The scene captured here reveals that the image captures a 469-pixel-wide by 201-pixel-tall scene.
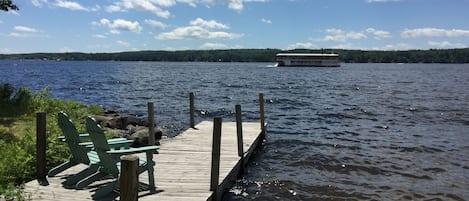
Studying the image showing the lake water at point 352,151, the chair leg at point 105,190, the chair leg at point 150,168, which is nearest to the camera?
the chair leg at point 105,190

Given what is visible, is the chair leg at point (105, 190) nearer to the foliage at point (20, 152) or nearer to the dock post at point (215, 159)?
the foliage at point (20, 152)

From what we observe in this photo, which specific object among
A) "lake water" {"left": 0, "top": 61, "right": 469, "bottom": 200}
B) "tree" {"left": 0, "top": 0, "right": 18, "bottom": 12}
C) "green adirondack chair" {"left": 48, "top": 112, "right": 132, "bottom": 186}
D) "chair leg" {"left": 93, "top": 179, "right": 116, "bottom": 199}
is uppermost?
"tree" {"left": 0, "top": 0, "right": 18, "bottom": 12}

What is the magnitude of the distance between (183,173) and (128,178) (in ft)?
15.7

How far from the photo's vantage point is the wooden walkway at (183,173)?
7387 millimetres

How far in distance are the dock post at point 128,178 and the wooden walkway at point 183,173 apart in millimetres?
2788

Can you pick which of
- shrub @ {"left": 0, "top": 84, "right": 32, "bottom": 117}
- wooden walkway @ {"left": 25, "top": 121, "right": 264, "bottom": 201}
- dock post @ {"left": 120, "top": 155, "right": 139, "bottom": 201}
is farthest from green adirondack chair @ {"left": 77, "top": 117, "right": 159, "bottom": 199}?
shrub @ {"left": 0, "top": 84, "right": 32, "bottom": 117}

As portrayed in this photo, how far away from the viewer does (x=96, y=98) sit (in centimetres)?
3534

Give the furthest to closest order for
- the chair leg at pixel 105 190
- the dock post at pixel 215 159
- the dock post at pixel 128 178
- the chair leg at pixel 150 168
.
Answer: the dock post at pixel 215 159
the chair leg at pixel 150 168
the chair leg at pixel 105 190
the dock post at pixel 128 178

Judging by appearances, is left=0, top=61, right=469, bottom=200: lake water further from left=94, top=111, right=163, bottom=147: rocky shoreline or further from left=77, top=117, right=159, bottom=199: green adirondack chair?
left=77, top=117, right=159, bottom=199: green adirondack chair

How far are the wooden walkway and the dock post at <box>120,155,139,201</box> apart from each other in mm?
2788

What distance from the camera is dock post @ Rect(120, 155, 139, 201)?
4383 millimetres

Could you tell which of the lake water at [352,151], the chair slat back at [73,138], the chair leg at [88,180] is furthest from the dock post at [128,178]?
the lake water at [352,151]

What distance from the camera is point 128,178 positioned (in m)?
4.42

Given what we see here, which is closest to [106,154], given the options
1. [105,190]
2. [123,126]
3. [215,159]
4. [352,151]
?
[105,190]
